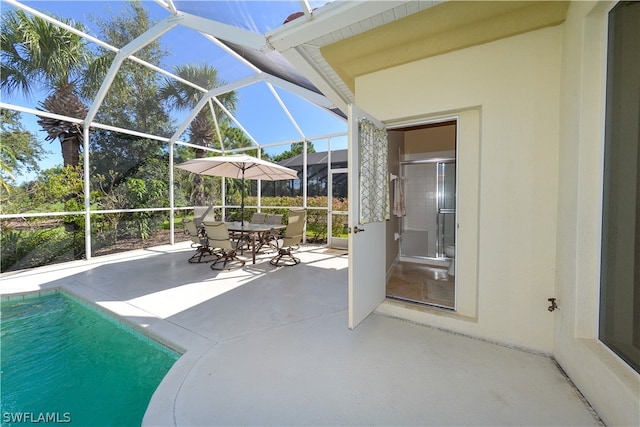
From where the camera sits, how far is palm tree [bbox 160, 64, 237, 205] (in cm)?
654

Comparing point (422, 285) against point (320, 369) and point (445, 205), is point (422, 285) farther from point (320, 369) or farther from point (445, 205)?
point (445, 205)

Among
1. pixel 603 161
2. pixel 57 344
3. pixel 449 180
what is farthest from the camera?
pixel 449 180

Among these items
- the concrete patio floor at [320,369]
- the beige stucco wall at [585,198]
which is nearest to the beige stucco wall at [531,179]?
the beige stucco wall at [585,198]

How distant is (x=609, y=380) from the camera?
5.44ft

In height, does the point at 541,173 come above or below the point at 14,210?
above

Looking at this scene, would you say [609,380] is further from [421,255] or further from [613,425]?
[421,255]

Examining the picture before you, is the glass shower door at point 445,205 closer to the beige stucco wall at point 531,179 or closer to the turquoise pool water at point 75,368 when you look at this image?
the beige stucco wall at point 531,179

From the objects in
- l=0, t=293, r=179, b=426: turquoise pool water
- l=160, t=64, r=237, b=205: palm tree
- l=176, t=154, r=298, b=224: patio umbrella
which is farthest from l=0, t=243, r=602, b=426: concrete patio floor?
l=160, t=64, r=237, b=205: palm tree

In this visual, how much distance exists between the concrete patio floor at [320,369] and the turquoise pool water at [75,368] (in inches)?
8.9

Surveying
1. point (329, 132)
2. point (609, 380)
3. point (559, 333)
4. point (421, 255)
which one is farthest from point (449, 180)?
point (609, 380)

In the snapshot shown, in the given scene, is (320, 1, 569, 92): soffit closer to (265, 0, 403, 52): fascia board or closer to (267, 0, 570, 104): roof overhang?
(267, 0, 570, 104): roof overhang

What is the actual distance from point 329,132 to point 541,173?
609 cm

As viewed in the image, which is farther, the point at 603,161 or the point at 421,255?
the point at 421,255

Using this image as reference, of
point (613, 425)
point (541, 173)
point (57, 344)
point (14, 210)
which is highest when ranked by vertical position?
point (541, 173)
